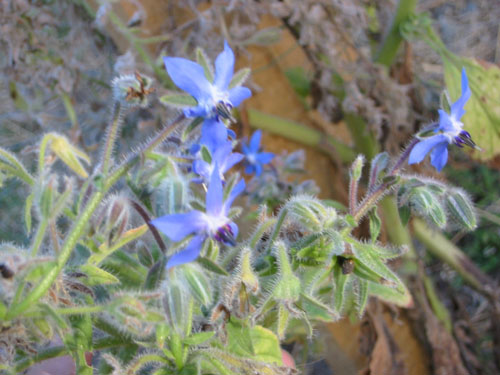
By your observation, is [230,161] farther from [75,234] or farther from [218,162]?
[75,234]

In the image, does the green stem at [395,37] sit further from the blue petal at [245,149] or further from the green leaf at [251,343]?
the green leaf at [251,343]

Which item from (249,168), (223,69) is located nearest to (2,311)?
(223,69)

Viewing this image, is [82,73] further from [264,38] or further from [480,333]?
[480,333]

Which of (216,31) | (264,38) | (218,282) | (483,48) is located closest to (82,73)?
(216,31)

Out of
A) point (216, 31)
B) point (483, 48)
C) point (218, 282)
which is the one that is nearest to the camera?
point (218, 282)

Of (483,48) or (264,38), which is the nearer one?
(264,38)

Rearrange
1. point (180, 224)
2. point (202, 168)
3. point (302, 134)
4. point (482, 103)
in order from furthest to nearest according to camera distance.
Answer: point (302, 134), point (482, 103), point (202, 168), point (180, 224)
